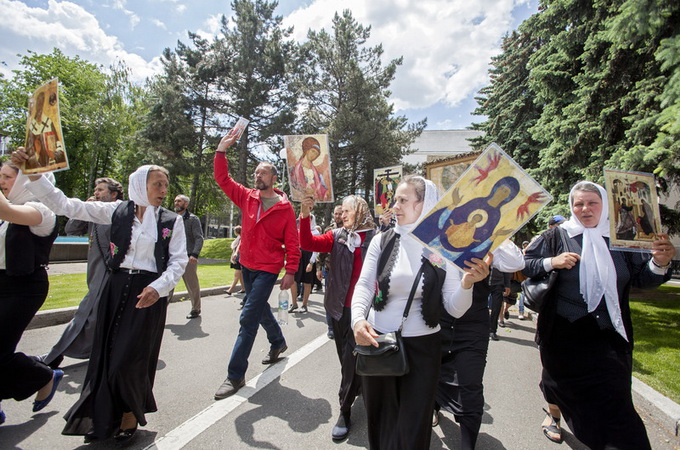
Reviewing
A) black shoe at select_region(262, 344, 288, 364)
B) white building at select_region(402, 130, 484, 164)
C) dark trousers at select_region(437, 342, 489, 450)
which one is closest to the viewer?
dark trousers at select_region(437, 342, 489, 450)

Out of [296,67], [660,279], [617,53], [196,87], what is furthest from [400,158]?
[660,279]

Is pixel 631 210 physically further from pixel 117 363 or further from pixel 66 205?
pixel 66 205

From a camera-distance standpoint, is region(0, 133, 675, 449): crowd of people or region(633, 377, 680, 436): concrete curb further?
region(633, 377, 680, 436): concrete curb

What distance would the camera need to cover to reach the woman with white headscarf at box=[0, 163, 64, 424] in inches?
107

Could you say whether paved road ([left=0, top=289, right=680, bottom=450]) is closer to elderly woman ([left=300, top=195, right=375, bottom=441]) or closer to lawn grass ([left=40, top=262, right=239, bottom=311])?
elderly woman ([left=300, top=195, right=375, bottom=441])

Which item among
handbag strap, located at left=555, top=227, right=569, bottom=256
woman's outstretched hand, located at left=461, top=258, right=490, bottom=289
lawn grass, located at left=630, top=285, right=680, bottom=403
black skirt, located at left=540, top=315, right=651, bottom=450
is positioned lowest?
lawn grass, located at left=630, top=285, right=680, bottom=403

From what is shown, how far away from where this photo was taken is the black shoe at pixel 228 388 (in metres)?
3.60

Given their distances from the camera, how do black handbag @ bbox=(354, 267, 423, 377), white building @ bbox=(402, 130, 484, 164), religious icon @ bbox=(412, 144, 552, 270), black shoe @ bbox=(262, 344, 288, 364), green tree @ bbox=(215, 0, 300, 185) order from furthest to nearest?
white building @ bbox=(402, 130, 484, 164), green tree @ bbox=(215, 0, 300, 185), black shoe @ bbox=(262, 344, 288, 364), black handbag @ bbox=(354, 267, 423, 377), religious icon @ bbox=(412, 144, 552, 270)

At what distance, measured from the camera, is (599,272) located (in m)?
2.69

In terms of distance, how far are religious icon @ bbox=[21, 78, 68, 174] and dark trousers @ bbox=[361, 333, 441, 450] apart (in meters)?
2.56

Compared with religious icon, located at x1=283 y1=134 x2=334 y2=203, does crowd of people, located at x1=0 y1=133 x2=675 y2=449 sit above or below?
below

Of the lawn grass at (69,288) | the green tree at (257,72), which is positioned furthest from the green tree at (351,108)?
the lawn grass at (69,288)

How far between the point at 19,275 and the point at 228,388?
2.10 metres

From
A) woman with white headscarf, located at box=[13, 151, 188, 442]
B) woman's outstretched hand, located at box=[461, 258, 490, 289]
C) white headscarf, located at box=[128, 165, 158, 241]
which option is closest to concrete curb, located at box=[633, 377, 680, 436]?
woman's outstretched hand, located at box=[461, 258, 490, 289]
